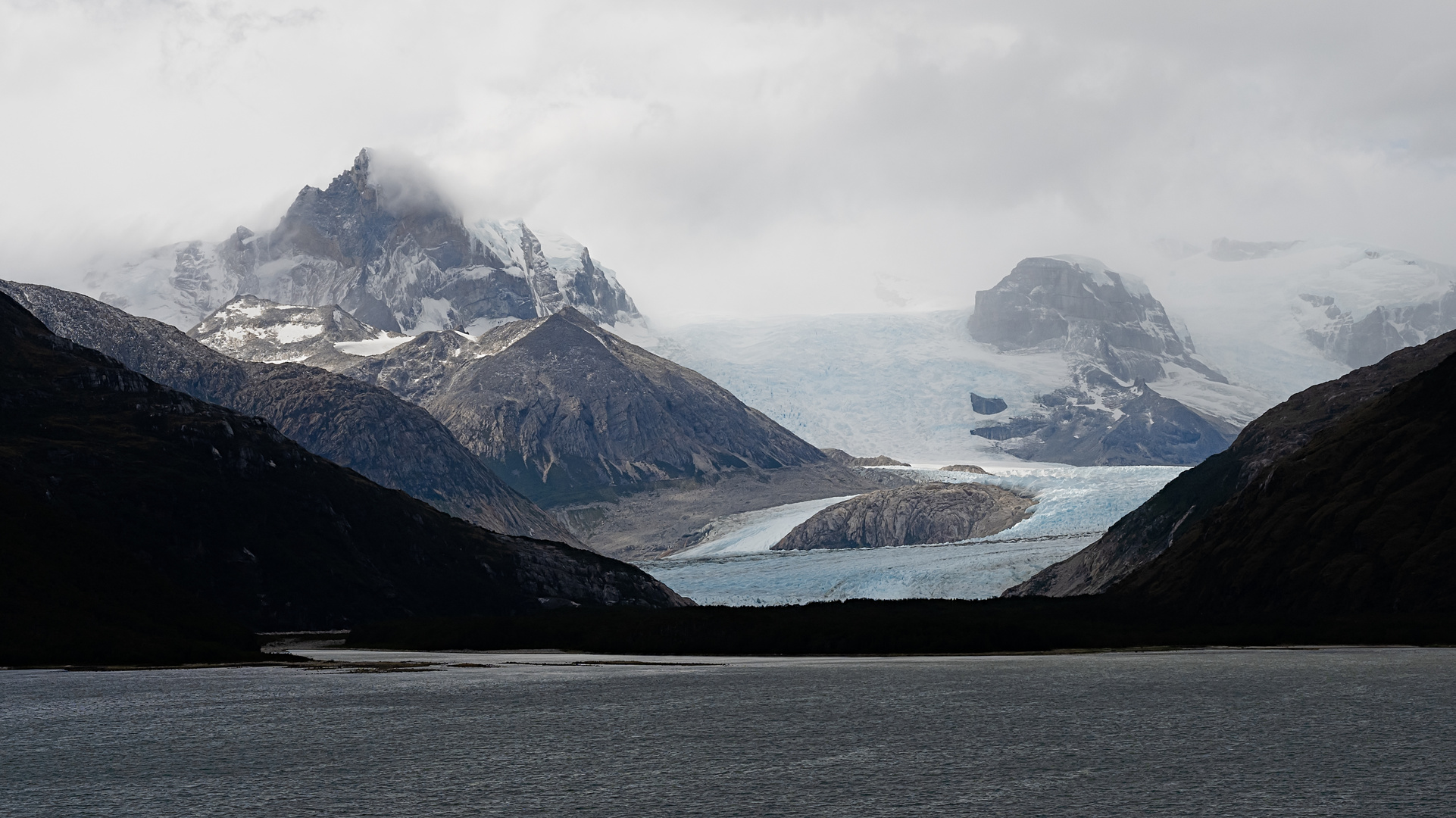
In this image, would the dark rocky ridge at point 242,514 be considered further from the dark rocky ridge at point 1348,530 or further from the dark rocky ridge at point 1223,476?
the dark rocky ridge at point 1348,530

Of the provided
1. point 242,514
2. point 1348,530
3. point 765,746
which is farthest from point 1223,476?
point 765,746

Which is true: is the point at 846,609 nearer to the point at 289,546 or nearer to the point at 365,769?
the point at 289,546

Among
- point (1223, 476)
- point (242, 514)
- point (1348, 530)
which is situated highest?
point (1223, 476)

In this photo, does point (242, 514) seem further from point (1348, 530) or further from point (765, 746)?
point (765, 746)

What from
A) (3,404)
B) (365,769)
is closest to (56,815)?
(365,769)

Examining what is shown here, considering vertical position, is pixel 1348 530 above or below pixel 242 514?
below

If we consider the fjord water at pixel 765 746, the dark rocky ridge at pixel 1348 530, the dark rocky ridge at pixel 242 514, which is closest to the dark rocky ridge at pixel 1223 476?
the dark rocky ridge at pixel 1348 530
